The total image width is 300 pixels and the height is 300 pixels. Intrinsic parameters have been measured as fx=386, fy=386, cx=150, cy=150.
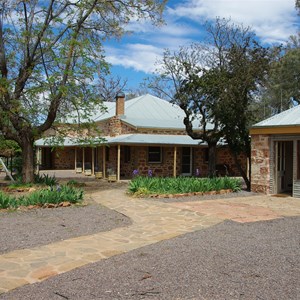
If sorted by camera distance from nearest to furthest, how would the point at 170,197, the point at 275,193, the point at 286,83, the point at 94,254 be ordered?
1. the point at 94,254
2. the point at 170,197
3. the point at 275,193
4. the point at 286,83

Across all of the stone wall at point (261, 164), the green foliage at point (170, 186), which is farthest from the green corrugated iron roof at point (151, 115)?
the stone wall at point (261, 164)

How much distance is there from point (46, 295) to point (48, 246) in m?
2.38

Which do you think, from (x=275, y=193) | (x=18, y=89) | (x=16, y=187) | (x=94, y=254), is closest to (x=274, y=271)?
(x=94, y=254)

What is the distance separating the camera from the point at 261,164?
14.5 meters

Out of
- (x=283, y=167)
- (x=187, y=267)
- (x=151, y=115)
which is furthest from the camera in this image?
(x=151, y=115)

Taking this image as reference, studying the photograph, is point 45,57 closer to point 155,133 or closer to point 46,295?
point 155,133

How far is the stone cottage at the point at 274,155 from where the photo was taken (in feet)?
44.5

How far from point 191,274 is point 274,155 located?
10292 millimetres

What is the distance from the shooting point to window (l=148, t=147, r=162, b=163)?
22.8 meters

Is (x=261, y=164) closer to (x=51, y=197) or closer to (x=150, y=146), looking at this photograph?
(x=51, y=197)

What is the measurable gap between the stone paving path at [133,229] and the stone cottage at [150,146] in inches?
316

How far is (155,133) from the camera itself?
2348cm

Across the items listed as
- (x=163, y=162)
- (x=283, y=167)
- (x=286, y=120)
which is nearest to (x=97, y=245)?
(x=286, y=120)

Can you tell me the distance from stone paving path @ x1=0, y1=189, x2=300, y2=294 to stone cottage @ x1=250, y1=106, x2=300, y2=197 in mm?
995
